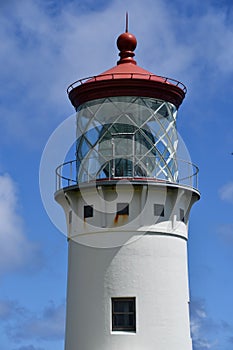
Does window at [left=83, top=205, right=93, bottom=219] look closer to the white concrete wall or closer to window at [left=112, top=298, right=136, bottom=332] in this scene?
the white concrete wall

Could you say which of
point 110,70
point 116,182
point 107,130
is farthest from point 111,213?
point 110,70

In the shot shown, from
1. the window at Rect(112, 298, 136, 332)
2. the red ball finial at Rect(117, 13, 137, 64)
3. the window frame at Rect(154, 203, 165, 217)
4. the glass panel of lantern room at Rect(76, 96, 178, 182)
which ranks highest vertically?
the red ball finial at Rect(117, 13, 137, 64)

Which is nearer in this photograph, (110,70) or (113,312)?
(113,312)

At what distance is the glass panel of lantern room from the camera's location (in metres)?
18.4

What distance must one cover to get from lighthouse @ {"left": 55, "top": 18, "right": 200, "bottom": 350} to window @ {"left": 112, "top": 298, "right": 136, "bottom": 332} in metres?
0.02

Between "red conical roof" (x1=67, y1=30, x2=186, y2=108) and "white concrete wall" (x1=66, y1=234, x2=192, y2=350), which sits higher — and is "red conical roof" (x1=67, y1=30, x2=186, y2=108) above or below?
above

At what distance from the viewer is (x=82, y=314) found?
59.3 feet

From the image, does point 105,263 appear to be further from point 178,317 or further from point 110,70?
point 110,70

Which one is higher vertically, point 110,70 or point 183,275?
point 110,70

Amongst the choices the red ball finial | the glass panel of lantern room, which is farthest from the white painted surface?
the red ball finial

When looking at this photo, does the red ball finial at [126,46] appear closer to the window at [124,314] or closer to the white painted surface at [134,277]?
the white painted surface at [134,277]

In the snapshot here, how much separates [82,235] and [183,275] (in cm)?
239

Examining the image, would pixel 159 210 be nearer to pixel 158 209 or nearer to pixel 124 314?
pixel 158 209

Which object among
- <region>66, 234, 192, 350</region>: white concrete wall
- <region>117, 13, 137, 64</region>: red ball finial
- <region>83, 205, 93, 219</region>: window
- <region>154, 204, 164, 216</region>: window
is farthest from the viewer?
<region>117, 13, 137, 64</region>: red ball finial
